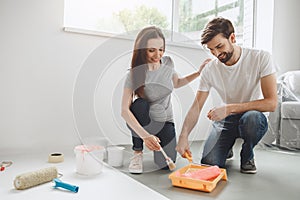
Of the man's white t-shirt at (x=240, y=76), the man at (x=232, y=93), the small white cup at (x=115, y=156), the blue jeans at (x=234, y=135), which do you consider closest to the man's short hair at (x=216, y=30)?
the man at (x=232, y=93)

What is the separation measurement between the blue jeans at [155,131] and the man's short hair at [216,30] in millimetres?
367

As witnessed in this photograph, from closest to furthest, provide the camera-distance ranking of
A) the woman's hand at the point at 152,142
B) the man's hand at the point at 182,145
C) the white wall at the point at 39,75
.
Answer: the woman's hand at the point at 152,142, the man's hand at the point at 182,145, the white wall at the point at 39,75

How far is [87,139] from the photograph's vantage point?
107 centimetres

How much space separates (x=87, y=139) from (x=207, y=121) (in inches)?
19.8

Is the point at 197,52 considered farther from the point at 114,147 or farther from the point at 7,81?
the point at 7,81

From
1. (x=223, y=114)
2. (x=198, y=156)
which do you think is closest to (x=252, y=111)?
(x=223, y=114)

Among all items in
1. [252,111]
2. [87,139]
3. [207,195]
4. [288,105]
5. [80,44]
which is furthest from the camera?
[288,105]

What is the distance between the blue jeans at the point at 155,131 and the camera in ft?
3.39

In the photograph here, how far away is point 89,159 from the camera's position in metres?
1.05

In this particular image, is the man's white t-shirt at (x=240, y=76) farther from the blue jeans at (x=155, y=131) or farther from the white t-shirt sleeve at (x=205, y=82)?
the blue jeans at (x=155, y=131)


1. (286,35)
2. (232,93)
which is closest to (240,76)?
(232,93)

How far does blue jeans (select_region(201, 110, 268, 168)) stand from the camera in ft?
3.82

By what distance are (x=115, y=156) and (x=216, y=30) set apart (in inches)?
26.0

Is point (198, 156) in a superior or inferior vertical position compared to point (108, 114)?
inferior
